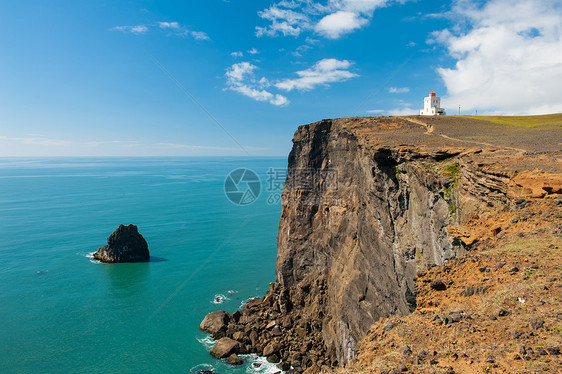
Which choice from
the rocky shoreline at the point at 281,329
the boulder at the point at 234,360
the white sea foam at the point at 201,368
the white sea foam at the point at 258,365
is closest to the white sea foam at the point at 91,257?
the rocky shoreline at the point at 281,329

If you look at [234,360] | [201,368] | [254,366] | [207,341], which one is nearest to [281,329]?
[254,366]

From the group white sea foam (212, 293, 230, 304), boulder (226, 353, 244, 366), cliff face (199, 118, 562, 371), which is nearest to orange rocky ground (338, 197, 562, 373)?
cliff face (199, 118, 562, 371)

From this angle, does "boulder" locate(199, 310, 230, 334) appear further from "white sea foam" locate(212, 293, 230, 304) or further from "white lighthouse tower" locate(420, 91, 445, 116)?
"white lighthouse tower" locate(420, 91, 445, 116)

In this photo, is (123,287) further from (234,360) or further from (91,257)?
(234,360)

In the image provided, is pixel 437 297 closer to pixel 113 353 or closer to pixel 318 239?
pixel 318 239

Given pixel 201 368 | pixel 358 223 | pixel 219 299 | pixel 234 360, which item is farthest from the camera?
pixel 219 299

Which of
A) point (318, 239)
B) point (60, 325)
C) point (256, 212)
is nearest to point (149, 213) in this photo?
point (256, 212)
